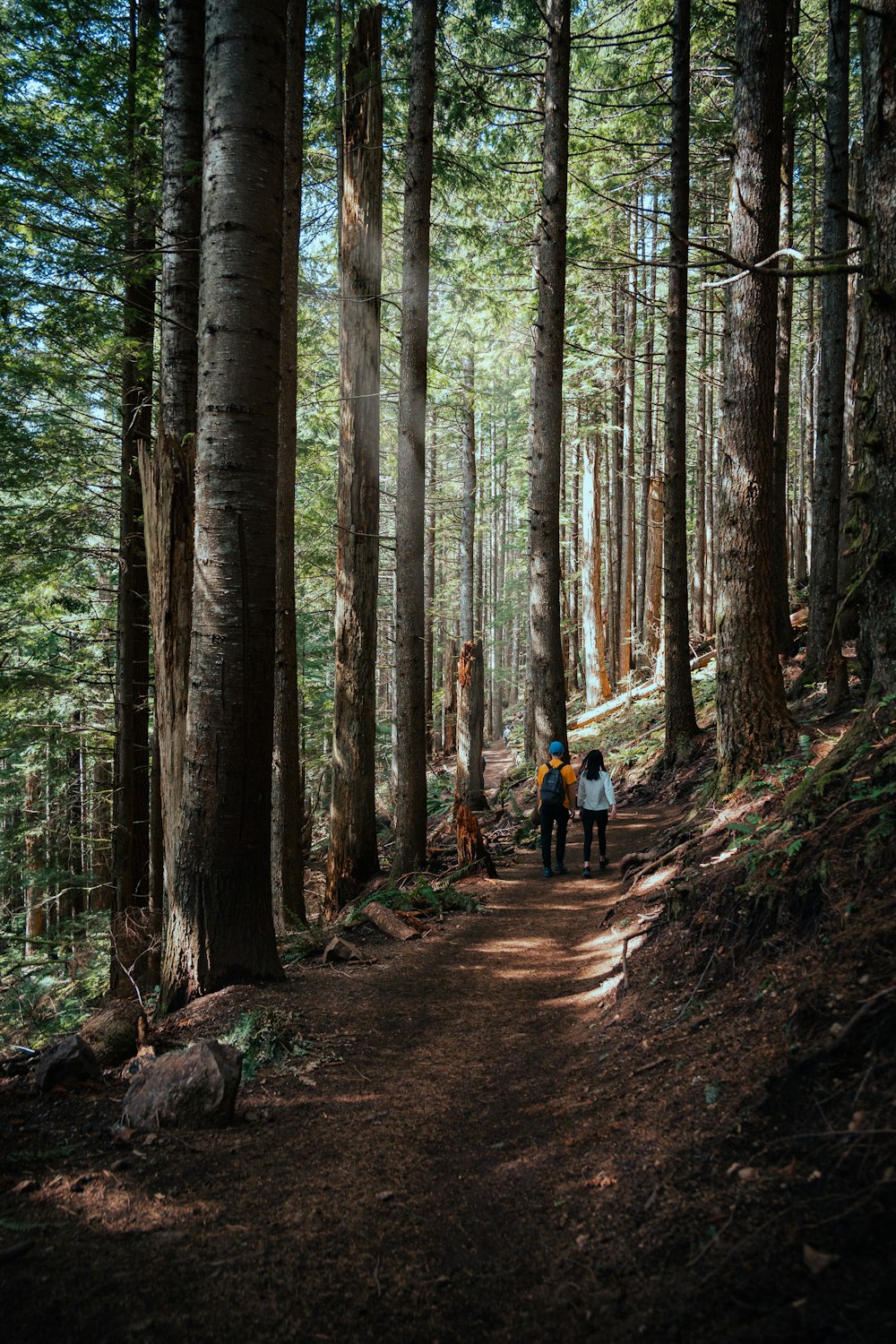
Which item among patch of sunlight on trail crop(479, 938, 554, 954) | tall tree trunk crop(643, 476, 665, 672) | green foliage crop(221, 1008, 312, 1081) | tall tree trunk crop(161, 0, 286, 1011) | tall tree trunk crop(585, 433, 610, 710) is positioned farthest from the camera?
tall tree trunk crop(643, 476, 665, 672)

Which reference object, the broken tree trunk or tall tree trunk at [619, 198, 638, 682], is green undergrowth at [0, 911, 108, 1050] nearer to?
the broken tree trunk

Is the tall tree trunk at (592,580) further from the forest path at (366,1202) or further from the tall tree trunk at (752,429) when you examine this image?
the forest path at (366,1202)

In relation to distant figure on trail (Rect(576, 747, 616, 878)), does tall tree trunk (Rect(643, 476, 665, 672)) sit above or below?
above

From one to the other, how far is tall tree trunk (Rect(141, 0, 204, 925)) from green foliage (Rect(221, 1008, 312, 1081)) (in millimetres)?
1709

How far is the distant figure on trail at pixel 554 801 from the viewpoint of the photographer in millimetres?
10133

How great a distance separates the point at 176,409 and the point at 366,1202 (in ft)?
20.0

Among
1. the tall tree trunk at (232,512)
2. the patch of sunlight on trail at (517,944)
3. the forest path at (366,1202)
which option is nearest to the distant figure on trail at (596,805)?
the patch of sunlight on trail at (517,944)

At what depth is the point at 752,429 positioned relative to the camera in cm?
769

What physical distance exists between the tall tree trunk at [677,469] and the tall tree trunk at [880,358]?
758 centimetres

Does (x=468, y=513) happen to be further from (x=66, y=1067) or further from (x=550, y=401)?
(x=66, y=1067)

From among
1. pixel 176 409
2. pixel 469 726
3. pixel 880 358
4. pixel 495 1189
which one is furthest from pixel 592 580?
pixel 495 1189

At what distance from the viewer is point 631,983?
496 cm

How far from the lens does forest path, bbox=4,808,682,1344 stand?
224cm

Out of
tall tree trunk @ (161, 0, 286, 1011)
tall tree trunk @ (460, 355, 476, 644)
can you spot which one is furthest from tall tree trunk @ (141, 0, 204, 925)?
tall tree trunk @ (460, 355, 476, 644)
